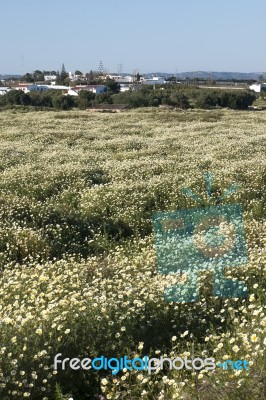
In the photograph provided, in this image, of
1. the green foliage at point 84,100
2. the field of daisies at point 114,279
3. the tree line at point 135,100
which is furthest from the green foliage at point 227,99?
the field of daisies at point 114,279

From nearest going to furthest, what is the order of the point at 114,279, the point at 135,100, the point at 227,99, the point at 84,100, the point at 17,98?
1. the point at 114,279
2. the point at 135,100
3. the point at 84,100
4. the point at 17,98
5. the point at 227,99

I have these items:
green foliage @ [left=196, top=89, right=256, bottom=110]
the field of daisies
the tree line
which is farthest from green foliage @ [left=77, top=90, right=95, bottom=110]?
the field of daisies

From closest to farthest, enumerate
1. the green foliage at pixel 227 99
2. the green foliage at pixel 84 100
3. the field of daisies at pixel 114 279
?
the field of daisies at pixel 114 279
the green foliage at pixel 84 100
the green foliage at pixel 227 99

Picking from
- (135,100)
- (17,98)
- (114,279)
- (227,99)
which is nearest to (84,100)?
(135,100)

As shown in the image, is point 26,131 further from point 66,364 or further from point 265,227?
point 66,364

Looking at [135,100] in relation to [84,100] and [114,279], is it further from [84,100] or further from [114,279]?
[114,279]

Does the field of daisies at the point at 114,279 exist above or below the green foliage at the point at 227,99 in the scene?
above

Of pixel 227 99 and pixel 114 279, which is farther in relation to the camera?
pixel 227 99

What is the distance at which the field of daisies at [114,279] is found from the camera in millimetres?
4578

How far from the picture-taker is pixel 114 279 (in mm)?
7039

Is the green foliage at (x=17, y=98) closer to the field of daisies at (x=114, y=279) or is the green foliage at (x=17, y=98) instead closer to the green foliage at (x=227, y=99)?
the green foliage at (x=227, y=99)

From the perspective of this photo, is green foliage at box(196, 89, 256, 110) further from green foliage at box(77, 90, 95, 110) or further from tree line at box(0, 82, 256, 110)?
green foliage at box(77, 90, 95, 110)

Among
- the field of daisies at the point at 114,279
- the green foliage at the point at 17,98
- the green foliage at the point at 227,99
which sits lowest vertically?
the green foliage at the point at 227,99

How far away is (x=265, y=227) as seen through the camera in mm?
9297
